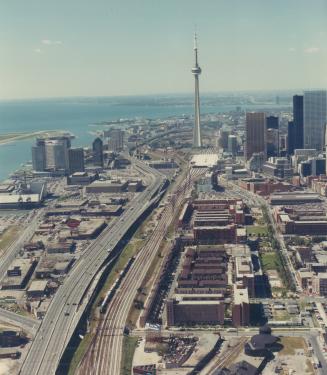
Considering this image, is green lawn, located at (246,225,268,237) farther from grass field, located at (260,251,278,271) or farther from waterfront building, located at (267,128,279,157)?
waterfront building, located at (267,128,279,157)

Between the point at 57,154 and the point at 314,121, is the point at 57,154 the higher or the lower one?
the lower one

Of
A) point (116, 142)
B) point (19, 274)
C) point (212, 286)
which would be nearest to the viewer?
point (212, 286)

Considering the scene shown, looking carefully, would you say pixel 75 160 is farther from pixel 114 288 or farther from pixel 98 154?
pixel 114 288

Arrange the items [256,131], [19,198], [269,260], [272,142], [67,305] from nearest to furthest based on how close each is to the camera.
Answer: [67,305] < [269,260] < [19,198] < [256,131] < [272,142]

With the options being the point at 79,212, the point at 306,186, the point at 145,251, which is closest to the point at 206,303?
the point at 145,251

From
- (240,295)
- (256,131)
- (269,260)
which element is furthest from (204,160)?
(240,295)

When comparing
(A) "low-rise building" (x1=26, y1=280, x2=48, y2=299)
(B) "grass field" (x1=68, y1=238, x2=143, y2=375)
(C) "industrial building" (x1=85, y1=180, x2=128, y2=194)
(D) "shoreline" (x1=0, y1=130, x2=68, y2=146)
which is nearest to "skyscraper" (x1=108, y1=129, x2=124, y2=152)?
(D) "shoreline" (x1=0, y1=130, x2=68, y2=146)

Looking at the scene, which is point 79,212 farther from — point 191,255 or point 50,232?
point 191,255
